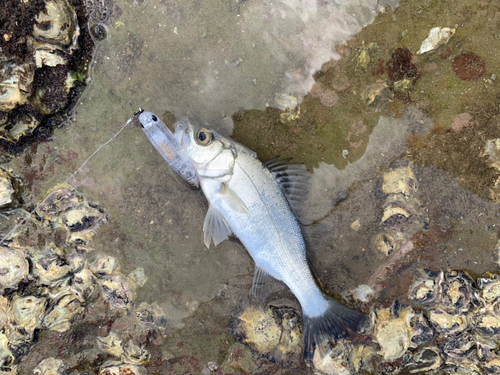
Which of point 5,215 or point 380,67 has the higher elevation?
point 5,215

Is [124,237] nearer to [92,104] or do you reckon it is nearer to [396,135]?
[92,104]

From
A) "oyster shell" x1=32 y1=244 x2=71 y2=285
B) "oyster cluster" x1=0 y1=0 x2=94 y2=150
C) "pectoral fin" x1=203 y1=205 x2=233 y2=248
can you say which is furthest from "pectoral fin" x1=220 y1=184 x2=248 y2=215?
"oyster cluster" x1=0 y1=0 x2=94 y2=150

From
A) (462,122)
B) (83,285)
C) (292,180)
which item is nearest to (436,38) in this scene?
(462,122)

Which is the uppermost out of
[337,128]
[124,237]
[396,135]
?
[124,237]

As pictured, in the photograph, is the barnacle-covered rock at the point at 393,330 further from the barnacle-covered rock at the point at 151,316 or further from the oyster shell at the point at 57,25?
the oyster shell at the point at 57,25

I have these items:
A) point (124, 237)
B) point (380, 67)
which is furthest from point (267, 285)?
point (380, 67)

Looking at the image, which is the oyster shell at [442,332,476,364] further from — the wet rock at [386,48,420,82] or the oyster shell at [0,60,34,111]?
the oyster shell at [0,60,34,111]

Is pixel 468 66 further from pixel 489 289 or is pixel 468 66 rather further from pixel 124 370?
pixel 124 370
